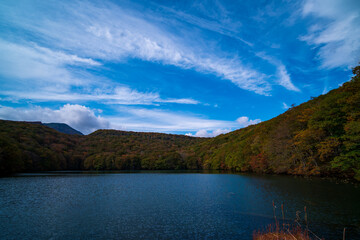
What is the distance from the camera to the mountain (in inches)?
1437

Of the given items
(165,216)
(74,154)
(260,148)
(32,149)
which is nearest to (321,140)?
(260,148)

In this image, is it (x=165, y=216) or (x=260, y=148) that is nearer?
(x=165, y=216)

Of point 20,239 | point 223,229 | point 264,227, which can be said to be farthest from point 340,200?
point 20,239

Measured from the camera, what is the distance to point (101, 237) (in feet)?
48.3

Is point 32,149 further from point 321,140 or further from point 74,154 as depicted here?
point 321,140

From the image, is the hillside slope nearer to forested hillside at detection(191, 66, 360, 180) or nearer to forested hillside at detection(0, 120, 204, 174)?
Answer: forested hillside at detection(0, 120, 204, 174)

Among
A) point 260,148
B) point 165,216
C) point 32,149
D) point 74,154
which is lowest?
point 165,216

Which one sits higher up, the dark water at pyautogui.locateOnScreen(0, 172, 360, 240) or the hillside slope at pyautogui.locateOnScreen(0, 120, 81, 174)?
the hillside slope at pyautogui.locateOnScreen(0, 120, 81, 174)

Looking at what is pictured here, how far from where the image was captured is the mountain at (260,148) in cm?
3650

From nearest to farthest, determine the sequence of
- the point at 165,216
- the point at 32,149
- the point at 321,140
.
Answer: the point at 165,216, the point at 321,140, the point at 32,149

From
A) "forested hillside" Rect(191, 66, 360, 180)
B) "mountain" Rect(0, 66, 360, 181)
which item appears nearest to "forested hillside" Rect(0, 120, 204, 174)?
"mountain" Rect(0, 66, 360, 181)

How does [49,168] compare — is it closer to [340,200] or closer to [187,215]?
[187,215]

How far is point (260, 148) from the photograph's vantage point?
74.4 m

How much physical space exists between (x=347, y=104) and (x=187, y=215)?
33750mm
